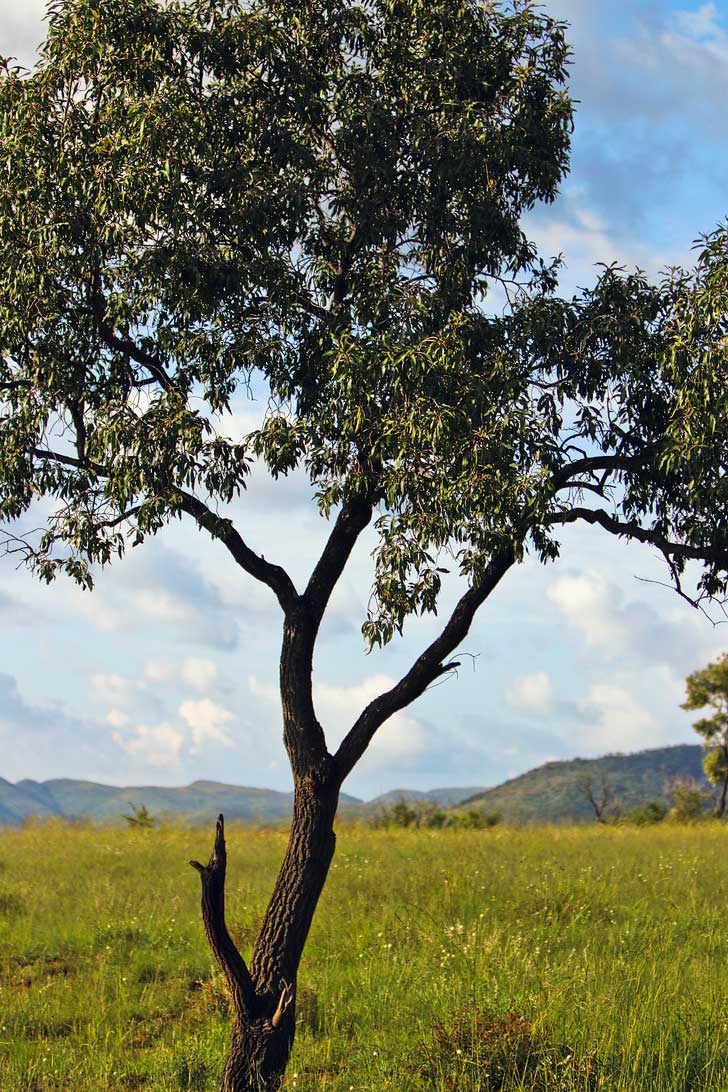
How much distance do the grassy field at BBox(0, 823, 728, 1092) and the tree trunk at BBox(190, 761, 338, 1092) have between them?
0.52 meters

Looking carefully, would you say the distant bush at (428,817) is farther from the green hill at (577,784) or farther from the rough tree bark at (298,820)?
the green hill at (577,784)

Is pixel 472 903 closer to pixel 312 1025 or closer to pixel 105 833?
pixel 312 1025

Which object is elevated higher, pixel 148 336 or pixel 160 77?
pixel 160 77

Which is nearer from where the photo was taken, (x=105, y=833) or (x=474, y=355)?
(x=474, y=355)

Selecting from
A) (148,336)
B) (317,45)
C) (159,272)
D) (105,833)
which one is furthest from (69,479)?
(105,833)

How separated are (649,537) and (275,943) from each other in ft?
21.4

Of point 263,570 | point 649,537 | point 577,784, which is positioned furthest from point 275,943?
point 577,784

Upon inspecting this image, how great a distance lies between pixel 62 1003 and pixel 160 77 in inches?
460

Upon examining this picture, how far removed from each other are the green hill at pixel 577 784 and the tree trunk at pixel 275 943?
345 feet

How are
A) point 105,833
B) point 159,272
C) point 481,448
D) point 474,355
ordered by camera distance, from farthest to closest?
point 105,833, point 474,355, point 159,272, point 481,448

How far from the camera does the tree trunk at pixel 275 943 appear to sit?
10.4 meters

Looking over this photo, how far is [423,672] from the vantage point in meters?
12.6

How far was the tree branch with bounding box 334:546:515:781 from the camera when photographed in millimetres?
12383

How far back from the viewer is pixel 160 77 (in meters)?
12.7
